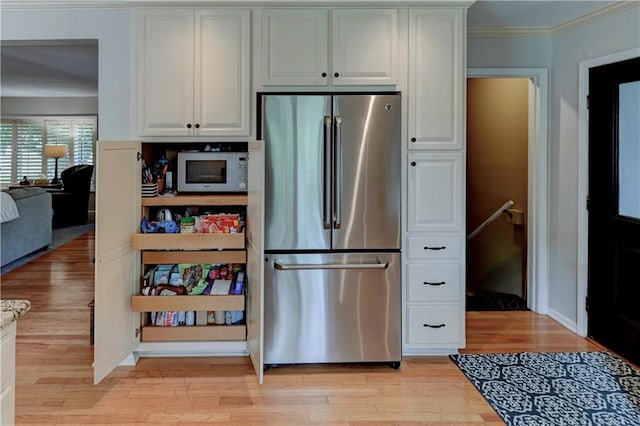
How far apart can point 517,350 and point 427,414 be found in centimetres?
116

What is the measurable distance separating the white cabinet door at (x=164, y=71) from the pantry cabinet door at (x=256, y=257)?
542 millimetres

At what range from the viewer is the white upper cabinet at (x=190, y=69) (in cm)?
294

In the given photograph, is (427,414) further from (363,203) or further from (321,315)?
(363,203)

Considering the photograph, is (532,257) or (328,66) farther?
(532,257)

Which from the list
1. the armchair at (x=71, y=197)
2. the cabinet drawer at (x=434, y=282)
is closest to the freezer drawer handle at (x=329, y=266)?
the cabinet drawer at (x=434, y=282)

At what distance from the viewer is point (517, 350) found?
3.22 metres

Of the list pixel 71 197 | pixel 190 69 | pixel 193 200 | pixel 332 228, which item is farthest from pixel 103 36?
pixel 71 197

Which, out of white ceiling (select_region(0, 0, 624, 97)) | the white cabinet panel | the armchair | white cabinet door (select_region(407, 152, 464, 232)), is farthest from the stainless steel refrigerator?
the armchair

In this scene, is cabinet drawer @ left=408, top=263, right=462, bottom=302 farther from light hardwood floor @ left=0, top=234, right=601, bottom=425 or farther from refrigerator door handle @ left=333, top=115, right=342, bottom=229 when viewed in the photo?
refrigerator door handle @ left=333, top=115, right=342, bottom=229

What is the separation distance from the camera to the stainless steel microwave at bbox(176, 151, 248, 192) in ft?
10.2

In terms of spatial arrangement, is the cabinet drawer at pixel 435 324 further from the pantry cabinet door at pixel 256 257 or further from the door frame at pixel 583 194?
the door frame at pixel 583 194

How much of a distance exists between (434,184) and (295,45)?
1231 mm

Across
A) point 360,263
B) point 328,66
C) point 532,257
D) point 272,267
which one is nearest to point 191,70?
point 328,66

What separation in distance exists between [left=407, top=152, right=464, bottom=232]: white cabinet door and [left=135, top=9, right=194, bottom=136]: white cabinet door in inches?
57.5
